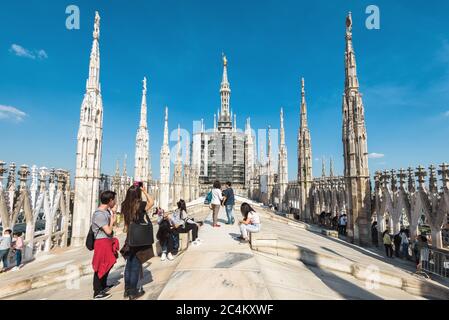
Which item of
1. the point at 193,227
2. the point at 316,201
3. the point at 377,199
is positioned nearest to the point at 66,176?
the point at 193,227

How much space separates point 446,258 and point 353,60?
46.1 feet

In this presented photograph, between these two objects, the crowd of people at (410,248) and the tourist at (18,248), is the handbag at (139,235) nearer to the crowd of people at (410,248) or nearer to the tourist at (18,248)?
the tourist at (18,248)

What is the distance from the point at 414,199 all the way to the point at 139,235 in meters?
15.5

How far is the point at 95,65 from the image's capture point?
1564 cm

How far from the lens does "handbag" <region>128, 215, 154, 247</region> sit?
4.09m

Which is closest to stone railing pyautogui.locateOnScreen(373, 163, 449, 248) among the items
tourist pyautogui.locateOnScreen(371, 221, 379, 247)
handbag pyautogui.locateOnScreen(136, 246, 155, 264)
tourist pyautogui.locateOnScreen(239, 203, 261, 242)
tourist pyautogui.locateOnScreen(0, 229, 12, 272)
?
tourist pyautogui.locateOnScreen(371, 221, 379, 247)

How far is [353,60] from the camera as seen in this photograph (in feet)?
59.0

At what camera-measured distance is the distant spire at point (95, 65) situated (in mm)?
15531

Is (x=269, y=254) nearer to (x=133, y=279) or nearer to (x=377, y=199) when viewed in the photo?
(x=133, y=279)

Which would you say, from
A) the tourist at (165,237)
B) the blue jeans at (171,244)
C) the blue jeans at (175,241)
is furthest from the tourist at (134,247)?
the blue jeans at (175,241)

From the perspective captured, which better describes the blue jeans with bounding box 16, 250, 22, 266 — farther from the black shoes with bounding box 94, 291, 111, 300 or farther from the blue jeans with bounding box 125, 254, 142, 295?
the blue jeans with bounding box 125, 254, 142, 295

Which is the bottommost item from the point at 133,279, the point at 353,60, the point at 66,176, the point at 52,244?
the point at 52,244

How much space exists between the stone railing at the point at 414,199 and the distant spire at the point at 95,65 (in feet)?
65.4

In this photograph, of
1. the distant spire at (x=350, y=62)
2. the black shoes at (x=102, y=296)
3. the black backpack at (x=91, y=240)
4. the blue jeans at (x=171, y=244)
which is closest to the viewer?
the black backpack at (x=91, y=240)
